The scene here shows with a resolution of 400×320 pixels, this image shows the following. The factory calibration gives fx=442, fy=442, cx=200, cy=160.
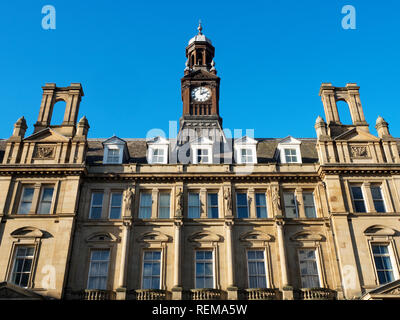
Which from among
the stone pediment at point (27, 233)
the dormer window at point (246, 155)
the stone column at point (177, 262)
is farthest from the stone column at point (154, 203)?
the stone pediment at point (27, 233)

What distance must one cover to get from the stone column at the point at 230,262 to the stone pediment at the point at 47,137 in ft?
45.5

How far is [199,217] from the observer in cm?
3112

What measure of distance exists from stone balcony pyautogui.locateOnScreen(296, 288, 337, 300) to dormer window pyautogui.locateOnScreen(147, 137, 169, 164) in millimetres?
14103

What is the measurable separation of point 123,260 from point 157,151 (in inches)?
391

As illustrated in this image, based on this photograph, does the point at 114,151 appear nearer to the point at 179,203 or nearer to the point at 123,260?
the point at 179,203

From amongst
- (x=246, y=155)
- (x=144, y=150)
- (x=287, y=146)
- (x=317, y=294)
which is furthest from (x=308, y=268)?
(x=144, y=150)

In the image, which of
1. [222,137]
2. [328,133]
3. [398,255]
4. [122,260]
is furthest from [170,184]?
[398,255]

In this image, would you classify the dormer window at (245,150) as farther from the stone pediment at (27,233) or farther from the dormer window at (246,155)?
the stone pediment at (27,233)

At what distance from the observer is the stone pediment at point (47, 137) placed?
110 ft

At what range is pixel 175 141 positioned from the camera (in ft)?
128

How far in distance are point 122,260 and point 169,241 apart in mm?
3346
